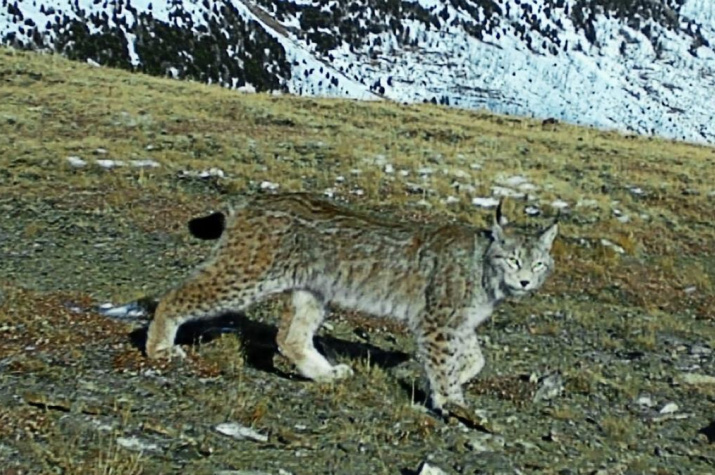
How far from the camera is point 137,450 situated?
292 inches

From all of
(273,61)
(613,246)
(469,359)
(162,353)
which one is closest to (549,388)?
(469,359)

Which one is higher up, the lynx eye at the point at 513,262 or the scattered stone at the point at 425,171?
the lynx eye at the point at 513,262

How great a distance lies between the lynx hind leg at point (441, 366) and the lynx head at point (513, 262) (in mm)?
606

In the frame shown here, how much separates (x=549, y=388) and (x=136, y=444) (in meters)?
4.26

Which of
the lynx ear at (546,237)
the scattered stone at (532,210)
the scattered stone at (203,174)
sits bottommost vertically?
the scattered stone at (532,210)

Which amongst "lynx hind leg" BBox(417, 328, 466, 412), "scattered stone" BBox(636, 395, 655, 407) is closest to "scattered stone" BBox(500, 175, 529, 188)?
"scattered stone" BBox(636, 395, 655, 407)

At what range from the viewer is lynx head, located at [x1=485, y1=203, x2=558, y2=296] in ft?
30.7

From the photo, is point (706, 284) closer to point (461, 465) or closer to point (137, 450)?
point (461, 465)

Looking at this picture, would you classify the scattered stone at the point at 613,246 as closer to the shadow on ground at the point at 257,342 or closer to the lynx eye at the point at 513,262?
the shadow on ground at the point at 257,342

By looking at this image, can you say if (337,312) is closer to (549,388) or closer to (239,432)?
(549,388)

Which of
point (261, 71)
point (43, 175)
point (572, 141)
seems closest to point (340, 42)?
point (261, 71)

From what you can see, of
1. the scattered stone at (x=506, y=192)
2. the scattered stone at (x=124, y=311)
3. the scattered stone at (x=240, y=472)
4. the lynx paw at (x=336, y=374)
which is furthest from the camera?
the scattered stone at (x=506, y=192)

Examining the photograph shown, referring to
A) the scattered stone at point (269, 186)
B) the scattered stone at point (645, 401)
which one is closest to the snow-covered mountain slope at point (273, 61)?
the scattered stone at point (269, 186)

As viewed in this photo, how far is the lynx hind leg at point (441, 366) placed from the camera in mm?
9266
